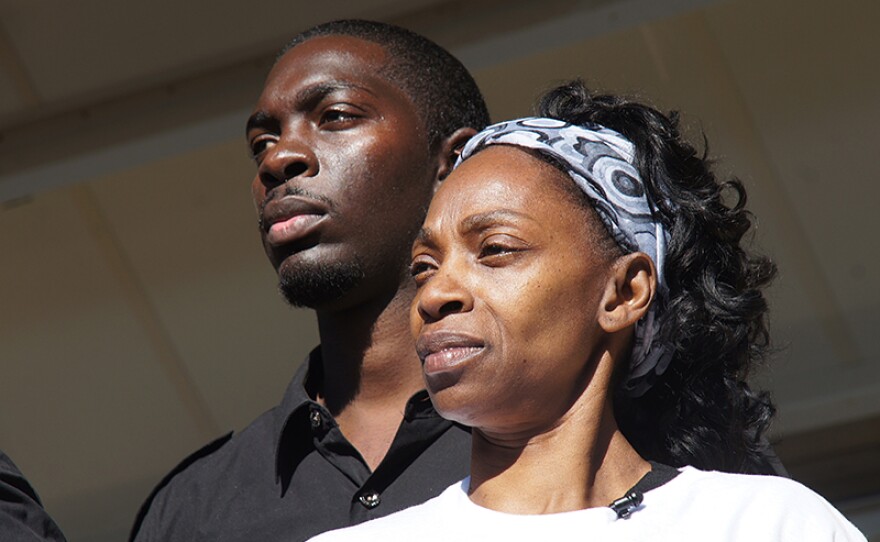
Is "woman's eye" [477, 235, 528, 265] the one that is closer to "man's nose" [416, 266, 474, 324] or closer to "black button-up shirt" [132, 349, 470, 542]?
"man's nose" [416, 266, 474, 324]

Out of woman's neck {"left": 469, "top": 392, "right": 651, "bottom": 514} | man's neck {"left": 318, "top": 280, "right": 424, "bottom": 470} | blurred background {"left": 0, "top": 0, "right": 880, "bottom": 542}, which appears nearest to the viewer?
woman's neck {"left": 469, "top": 392, "right": 651, "bottom": 514}

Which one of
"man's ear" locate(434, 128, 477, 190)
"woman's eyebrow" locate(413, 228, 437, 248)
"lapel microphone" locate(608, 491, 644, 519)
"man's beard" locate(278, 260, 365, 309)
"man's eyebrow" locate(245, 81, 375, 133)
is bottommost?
"lapel microphone" locate(608, 491, 644, 519)

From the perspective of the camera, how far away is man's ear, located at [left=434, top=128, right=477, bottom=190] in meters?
2.74

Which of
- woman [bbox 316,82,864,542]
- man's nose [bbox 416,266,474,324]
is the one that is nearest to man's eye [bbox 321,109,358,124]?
woman [bbox 316,82,864,542]

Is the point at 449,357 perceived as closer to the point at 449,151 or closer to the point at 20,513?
the point at 20,513

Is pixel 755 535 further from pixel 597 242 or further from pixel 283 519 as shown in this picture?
pixel 283 519

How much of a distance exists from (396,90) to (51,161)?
1646 mm

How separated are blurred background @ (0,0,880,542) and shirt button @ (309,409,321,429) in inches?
55.6

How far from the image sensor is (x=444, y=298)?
6.07ft

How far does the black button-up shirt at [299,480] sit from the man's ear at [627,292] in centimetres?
56

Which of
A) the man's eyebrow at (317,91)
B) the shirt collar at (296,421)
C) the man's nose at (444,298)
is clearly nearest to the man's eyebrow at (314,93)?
the man's eyebrow at (317,91)

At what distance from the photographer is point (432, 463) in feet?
7.91

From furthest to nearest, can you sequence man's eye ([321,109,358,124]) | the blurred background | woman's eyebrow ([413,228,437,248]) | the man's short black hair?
1. the blurred background
2. the man's short black hair
3. man's eye ([321,109,358,124])
4. woman's eyebrow ([413,228,437,248])

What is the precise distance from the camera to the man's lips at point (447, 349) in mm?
1812
